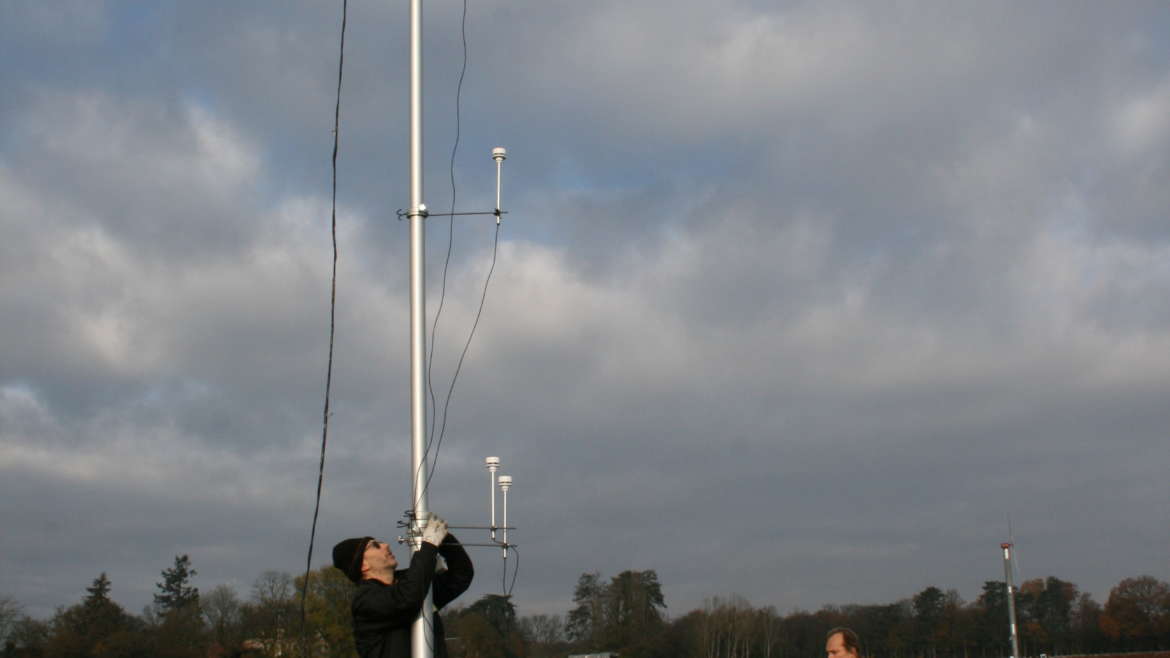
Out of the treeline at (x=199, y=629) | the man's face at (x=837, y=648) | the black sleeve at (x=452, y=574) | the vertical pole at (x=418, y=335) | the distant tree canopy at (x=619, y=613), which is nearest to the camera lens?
the man's face at (x=837, y=648)

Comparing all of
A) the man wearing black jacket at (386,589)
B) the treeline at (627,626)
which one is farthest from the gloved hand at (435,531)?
the treeline at (627,626)

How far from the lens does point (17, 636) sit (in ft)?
248

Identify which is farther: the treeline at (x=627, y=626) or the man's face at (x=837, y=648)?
the treeline at (x=627, y=626)

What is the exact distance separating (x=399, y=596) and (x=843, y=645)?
248 cm

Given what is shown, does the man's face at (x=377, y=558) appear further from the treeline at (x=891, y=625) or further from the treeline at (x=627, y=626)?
the treeline at (x=891, y=625)

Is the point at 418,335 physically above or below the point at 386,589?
above

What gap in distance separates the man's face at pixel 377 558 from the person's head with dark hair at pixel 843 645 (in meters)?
2.56

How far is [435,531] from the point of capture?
6.97 m

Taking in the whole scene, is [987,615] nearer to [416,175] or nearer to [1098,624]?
[1098,624]

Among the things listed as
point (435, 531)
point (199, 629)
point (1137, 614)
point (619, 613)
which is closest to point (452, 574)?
point (435, 531)

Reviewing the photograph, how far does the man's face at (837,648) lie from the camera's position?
6.18 meters

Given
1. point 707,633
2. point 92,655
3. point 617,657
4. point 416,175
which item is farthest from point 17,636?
point 416,175

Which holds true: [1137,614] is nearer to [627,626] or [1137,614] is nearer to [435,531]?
[627,626]

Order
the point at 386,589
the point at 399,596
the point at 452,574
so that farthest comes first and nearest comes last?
the point at 452,574 < the point at 386,589 < the point at 399,596
